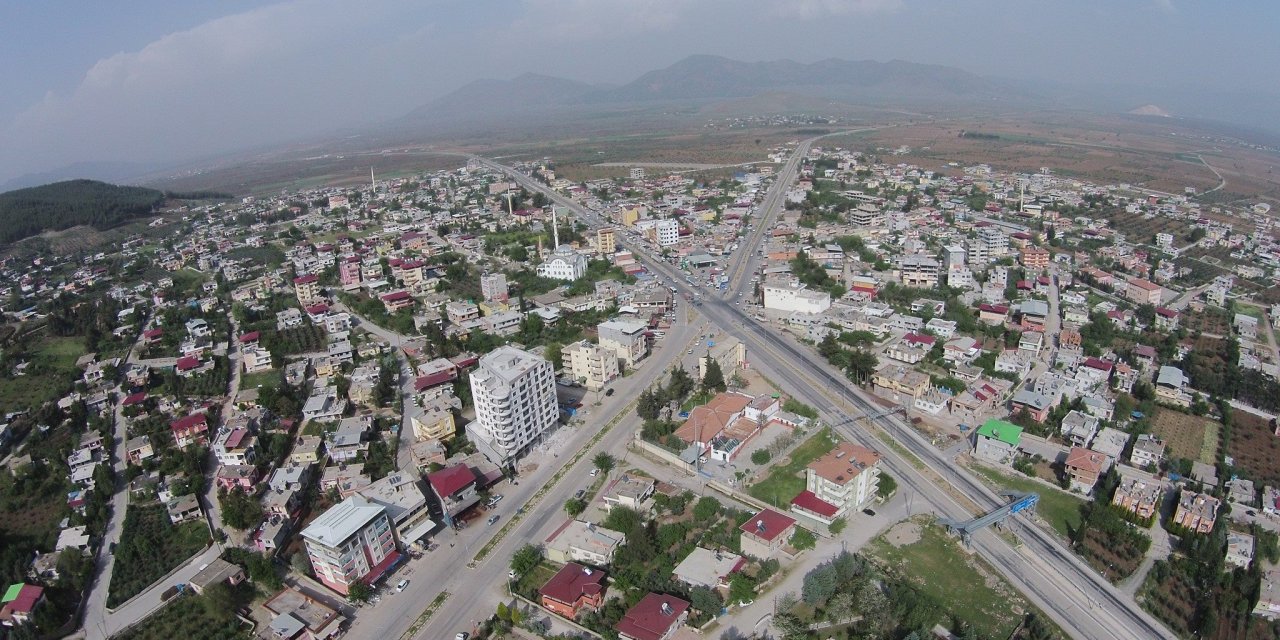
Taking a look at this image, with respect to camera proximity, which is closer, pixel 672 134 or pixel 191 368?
pixel 191 368

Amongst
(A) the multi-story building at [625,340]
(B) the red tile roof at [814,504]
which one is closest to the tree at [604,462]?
(B) the red tile roof at [814,504]

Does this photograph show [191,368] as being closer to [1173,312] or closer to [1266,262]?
[1173,312]

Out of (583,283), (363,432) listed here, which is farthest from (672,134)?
(363,432)

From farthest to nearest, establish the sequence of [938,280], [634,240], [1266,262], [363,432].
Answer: [634,240], [1266,262], [938,280], [363,432]

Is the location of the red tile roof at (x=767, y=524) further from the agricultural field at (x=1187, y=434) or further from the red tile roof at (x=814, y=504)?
the agricultural field at (x=1187, y=434)

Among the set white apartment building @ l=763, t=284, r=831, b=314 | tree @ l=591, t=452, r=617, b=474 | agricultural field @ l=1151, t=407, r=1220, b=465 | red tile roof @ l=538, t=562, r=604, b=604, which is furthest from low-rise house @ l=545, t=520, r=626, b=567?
white apartment building @ l=763, t=284, r=831, b=314

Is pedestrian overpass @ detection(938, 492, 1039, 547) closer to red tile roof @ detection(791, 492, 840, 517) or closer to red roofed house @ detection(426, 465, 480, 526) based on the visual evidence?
red tile roof @ detection(791, 492, 840, 517)
